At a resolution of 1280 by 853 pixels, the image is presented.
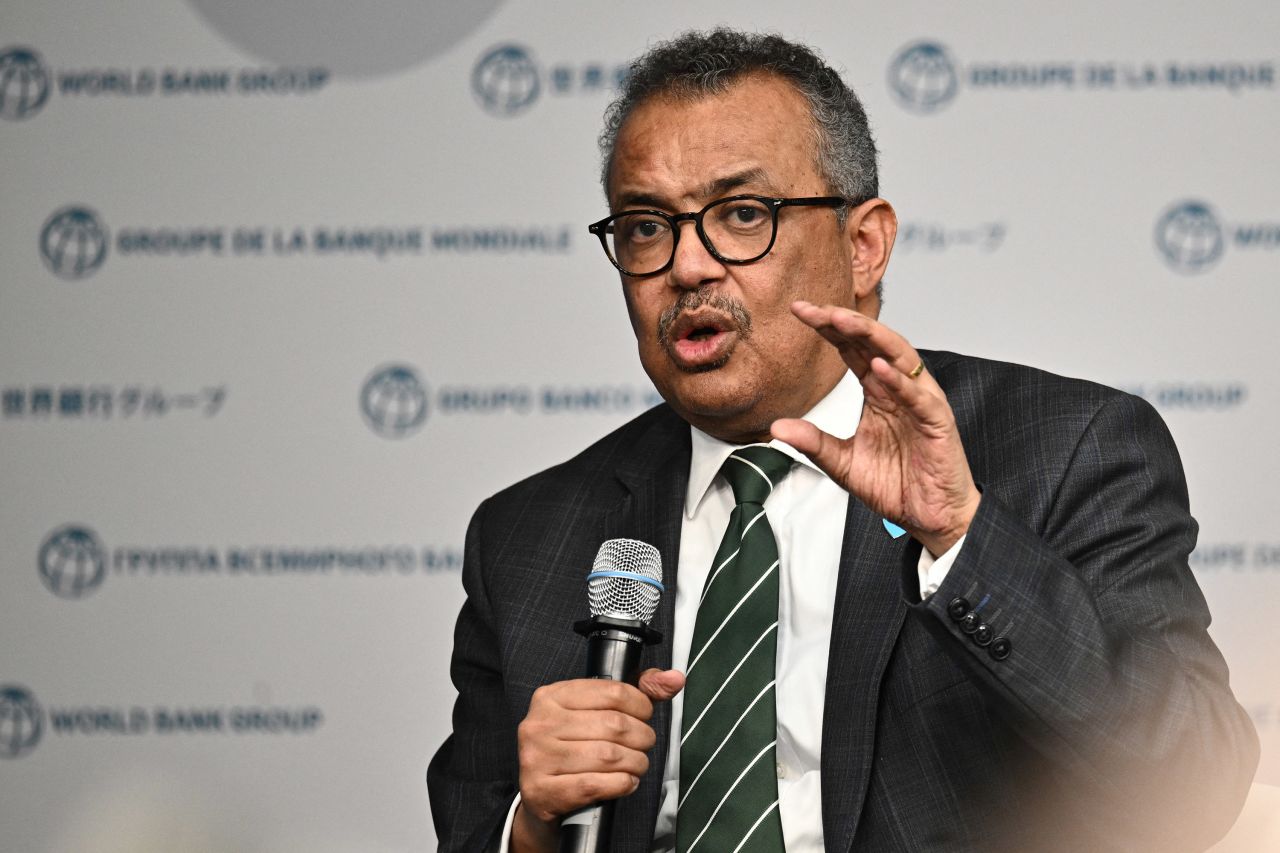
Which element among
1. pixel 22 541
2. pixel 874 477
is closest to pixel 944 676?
pixel 874 477

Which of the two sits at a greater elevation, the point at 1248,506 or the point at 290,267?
the point at 290,267

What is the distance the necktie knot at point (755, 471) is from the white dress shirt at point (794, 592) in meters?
0.02

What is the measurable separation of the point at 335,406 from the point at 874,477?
2.21m

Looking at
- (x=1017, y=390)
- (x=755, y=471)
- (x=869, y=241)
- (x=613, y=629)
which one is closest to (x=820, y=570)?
(x=755, y=471)

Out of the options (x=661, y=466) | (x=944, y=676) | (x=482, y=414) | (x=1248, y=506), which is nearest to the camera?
(x=944, y=676)

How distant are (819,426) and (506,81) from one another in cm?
171

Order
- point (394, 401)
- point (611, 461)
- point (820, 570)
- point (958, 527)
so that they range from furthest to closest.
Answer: point (394, 401) < point (611, 461) < point (820, 570) < point (958, 527)

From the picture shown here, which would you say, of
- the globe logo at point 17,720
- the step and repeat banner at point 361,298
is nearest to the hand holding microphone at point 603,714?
the step and repeat banner at point 361,298

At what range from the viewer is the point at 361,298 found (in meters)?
3.50

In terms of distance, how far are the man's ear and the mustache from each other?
1.02 feet

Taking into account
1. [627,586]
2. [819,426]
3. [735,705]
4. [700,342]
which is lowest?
[735,705]

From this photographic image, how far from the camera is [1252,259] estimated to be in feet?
10.6

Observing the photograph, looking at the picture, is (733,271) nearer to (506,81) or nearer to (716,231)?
(716,231)

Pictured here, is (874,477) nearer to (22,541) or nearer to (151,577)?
(151,577)
